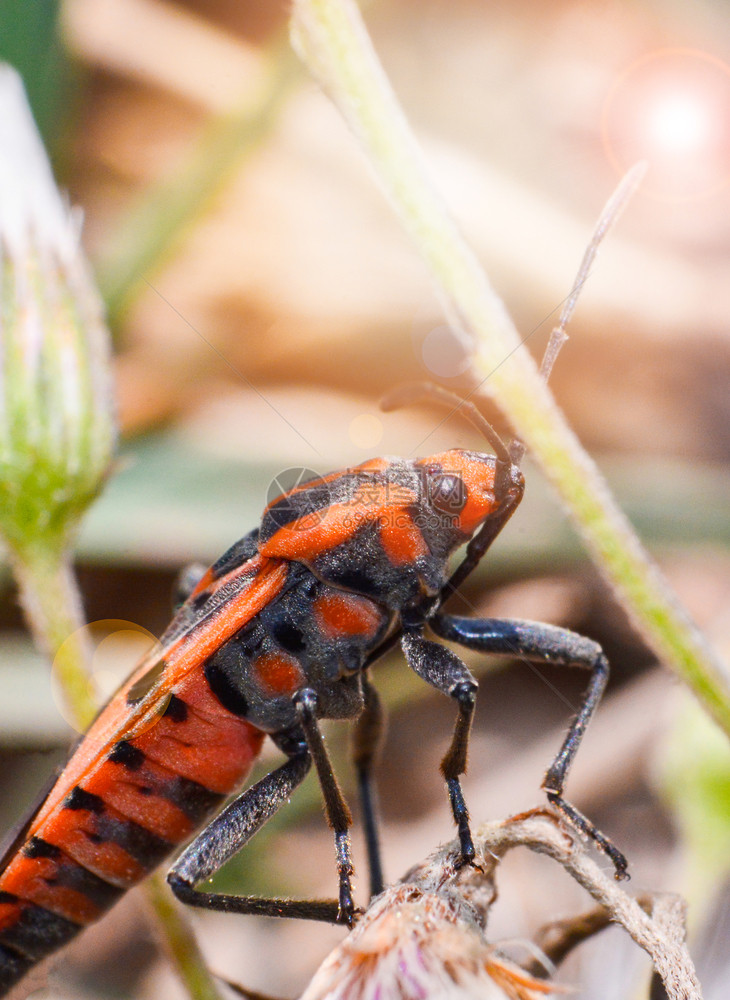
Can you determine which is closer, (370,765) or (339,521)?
(339,521)

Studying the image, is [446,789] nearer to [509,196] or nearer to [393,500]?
[393,500]

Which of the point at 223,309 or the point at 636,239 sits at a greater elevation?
the point at 636,239

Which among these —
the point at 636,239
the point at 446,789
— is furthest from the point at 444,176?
the point at 446,789

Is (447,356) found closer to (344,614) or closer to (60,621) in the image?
(344,614)

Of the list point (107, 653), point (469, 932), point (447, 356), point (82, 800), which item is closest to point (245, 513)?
point (107, 653)

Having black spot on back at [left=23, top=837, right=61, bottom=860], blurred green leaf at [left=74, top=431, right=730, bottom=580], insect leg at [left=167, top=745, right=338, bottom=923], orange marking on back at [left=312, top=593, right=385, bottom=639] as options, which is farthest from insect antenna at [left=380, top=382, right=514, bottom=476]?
blurred green leaf at [left=74, top=431, right=730, bottom=580]

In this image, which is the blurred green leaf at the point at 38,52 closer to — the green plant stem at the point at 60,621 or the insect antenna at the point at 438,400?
the green plant stem at the point at 60,621
